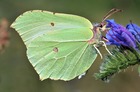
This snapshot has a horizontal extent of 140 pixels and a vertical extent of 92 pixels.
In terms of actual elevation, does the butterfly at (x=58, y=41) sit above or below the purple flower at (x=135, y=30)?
below

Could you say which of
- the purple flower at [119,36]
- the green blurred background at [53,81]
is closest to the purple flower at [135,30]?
the purple flower at [119,36]

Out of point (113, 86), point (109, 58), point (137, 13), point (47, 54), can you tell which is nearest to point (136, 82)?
point (113, 86)

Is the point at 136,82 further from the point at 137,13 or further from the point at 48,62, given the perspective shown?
the point at 48,62

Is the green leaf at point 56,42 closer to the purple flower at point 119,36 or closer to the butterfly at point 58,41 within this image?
the butterfly at point 58,41

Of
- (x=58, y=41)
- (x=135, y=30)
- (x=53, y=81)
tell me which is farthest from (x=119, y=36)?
(x=53, y=81)

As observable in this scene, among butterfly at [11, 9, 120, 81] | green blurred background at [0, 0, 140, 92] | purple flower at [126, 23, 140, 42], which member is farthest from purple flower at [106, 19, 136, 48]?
green blurred background at [0, 0, 140, 92]

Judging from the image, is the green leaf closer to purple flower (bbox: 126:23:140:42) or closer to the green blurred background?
purple flower (bbox: 126:23:140:42)

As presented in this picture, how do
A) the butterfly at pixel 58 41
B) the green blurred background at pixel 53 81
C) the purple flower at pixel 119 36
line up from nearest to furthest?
the purple flower at pixel 119 36 → the butterfly at pixel 58 41 → the green blurred background at pixel 53 81
